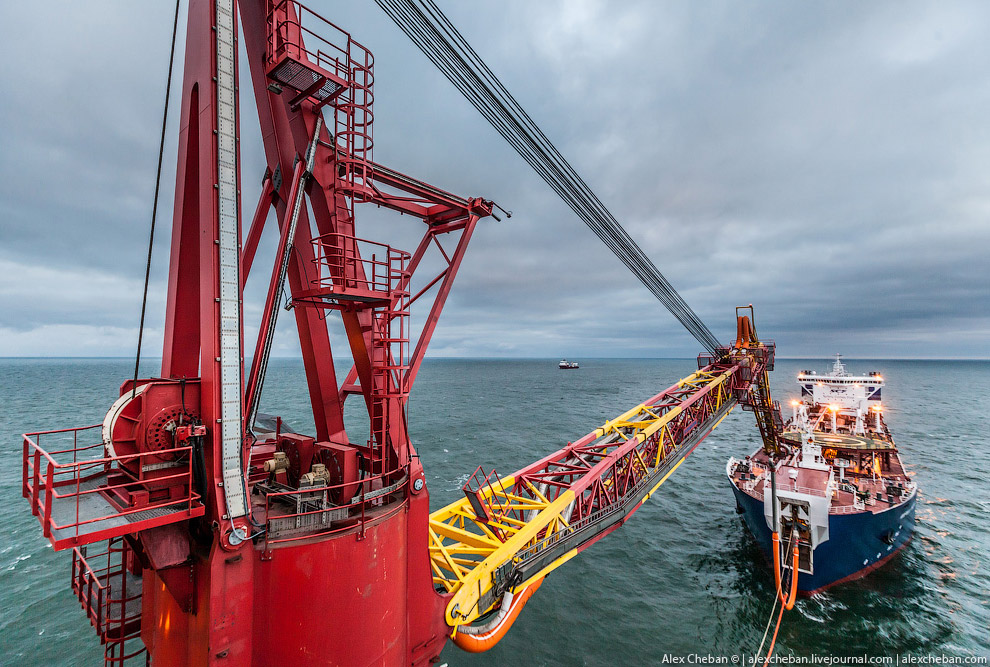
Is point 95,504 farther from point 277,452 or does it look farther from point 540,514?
point 540,514

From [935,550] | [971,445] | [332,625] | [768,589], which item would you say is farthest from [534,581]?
[971,445]

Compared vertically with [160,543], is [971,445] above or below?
below

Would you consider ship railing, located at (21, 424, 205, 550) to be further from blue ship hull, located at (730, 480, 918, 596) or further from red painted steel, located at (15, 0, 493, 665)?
blue ship hull, located at (730, 480, 918, 596)

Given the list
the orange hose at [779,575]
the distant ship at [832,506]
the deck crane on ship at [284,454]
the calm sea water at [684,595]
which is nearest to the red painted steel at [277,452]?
the deck crane on ship at [284,454]

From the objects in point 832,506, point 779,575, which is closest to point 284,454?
point 779,575

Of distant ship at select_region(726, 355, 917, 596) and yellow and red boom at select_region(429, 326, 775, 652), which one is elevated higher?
yellow and red boom at select_region(429, 326, 775, 652)

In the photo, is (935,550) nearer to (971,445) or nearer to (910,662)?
(910,662)

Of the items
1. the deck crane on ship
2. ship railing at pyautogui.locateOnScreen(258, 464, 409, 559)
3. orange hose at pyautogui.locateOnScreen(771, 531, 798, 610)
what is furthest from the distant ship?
ship railing at pyautogui.locateOnScreen(258, 464, 409, 559)

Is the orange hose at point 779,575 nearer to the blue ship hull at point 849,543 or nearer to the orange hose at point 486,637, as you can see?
the blue ship hull at point 849,543
